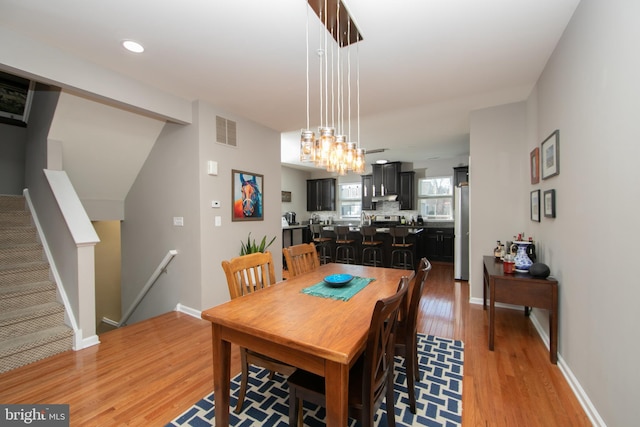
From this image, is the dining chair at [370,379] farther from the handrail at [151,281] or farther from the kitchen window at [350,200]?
the kitchen window at [350,200]

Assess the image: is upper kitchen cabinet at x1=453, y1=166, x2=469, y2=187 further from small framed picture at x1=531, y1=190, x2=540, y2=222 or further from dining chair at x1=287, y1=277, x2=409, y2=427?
dining chair at x1=287, y1=277, x2=409, y2=427

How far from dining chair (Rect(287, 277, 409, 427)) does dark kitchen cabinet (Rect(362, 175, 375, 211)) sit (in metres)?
6.02

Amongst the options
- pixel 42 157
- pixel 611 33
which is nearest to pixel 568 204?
pixel 611 33

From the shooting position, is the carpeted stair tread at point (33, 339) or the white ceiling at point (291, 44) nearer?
the white ceiling at point (291, 44)

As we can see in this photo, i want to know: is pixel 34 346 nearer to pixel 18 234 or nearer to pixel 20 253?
pixel 20 253

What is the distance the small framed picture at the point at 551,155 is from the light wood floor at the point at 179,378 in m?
1.58

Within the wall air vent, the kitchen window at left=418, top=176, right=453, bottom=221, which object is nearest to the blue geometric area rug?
the wall air vent

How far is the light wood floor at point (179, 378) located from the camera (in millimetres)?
1721

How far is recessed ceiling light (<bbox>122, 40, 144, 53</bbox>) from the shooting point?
6.96 ft

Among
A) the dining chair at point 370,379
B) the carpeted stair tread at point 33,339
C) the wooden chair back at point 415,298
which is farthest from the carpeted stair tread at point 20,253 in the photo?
the wooden chair back at point 415,298

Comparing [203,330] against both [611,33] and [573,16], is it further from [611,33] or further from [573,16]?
[573,16]

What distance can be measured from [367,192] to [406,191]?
101cm

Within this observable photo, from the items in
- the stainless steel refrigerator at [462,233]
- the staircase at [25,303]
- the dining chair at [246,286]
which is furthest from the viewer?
the stainless steel refrigerator at [462,233]

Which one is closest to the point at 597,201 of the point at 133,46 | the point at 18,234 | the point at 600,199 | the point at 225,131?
the point at 600,199
